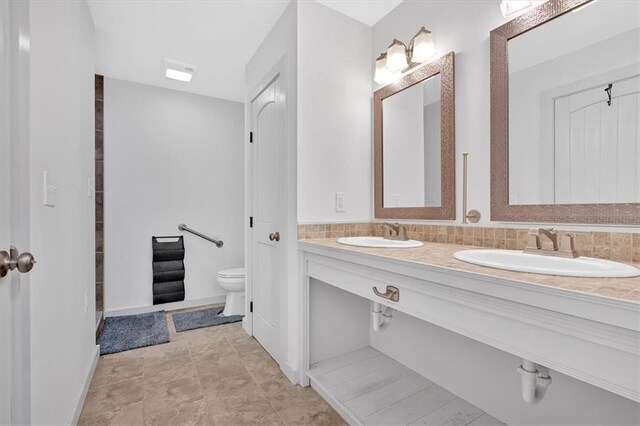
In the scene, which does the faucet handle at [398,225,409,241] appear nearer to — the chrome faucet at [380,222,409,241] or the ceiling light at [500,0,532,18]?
the chrome faucet at [380,222,409,241]

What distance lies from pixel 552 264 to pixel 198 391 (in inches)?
72.2

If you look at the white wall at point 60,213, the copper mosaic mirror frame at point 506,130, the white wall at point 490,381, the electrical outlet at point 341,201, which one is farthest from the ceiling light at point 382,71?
the white wall at point 60,213

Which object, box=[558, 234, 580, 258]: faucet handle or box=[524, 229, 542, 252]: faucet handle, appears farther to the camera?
box=[524, 229, 542, 252]: faucet handle

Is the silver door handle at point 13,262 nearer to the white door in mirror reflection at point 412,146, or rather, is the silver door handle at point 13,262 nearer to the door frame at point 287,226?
the door frame at point 287,226

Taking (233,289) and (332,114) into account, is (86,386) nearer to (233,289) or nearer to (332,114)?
(233,289)

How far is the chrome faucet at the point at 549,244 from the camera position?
3.39ft

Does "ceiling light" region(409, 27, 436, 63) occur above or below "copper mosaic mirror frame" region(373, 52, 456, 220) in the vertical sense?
above

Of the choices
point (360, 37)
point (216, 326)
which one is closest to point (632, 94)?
point (360, 37)

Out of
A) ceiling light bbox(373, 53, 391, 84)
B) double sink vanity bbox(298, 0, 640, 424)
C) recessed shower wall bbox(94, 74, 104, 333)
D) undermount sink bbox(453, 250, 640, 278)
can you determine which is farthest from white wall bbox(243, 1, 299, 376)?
recessed shower wall bbox(94, 74, 104, 333)

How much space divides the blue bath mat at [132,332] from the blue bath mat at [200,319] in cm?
12

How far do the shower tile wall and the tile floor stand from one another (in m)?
0.88

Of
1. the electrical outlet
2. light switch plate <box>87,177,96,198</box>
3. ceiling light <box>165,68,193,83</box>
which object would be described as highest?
ceiling light <box>165,68,193,83</box>

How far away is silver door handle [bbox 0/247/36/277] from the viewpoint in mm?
A: 662

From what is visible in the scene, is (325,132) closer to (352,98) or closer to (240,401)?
(352,98)
